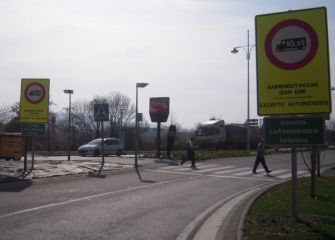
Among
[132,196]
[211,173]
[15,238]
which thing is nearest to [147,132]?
[211,173]

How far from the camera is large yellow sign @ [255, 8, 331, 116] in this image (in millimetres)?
8992

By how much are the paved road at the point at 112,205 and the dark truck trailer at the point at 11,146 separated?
12.9 metres

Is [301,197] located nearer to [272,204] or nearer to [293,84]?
[272,204]

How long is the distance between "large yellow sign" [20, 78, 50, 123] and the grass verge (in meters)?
10.7

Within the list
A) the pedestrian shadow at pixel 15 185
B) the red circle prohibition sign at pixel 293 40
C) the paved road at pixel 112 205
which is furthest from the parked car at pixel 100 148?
the red circle prohibition sign at pixel 293 40

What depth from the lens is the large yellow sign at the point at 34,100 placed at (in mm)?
20781

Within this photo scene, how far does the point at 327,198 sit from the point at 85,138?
80979mm

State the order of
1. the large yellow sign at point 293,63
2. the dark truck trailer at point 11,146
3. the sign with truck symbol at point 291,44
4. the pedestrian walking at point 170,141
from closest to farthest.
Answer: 1. the large yellow sign at point 293,63
2. the sign with truck symbol at point 291,44
3. the dark truck trailer at point 11,146
4. the pedestrian walking at point 170,141

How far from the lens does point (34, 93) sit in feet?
68.5

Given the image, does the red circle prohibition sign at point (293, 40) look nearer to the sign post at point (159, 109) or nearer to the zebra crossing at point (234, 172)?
the zebra crossing at point (234, 172)

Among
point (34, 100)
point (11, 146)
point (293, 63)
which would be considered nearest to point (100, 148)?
point (11, 146)

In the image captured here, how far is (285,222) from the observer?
29.9 ft

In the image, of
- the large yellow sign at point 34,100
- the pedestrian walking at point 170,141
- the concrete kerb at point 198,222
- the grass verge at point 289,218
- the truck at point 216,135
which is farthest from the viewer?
the truck at point 216,135

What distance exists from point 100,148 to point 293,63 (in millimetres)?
31679
